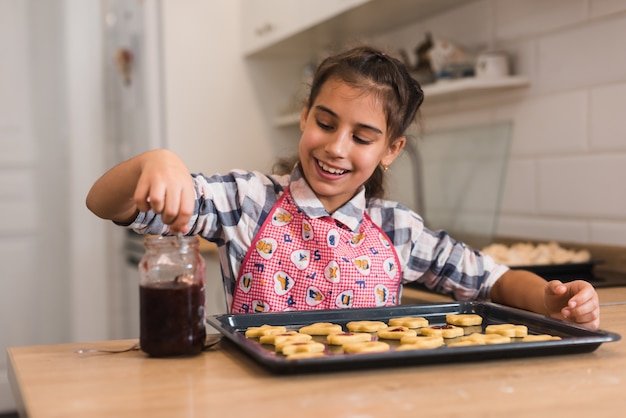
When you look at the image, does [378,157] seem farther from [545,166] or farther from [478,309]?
[545,166]

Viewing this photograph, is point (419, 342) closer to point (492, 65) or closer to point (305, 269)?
point (305, 269)

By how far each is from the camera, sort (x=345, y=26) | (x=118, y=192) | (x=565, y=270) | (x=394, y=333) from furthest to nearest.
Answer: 1. (x=345, y=26)
2. (x=565, y=270)
3. (x=118, y=192)
4. (x=394, y=333)

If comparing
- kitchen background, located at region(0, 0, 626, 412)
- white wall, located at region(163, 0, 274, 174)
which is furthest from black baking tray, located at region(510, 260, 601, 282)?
white wall, located at region(163, 0, 274, 174)

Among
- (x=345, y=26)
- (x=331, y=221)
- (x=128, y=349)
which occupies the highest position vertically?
(x=345, y=26)

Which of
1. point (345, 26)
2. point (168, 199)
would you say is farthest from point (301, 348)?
point (345, 26)

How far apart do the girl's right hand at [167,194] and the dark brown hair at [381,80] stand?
18.6 inches

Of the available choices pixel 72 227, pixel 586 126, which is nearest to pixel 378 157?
pixel 586 126

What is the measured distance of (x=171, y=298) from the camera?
36.5 inches

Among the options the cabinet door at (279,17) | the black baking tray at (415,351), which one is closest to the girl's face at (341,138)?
the black baking tray at (415,351)

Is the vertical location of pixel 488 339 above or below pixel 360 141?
below

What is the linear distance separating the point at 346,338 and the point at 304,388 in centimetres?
17

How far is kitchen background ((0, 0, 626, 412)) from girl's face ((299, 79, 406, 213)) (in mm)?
562

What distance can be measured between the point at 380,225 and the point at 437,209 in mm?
889

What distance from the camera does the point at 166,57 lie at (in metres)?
2.89
